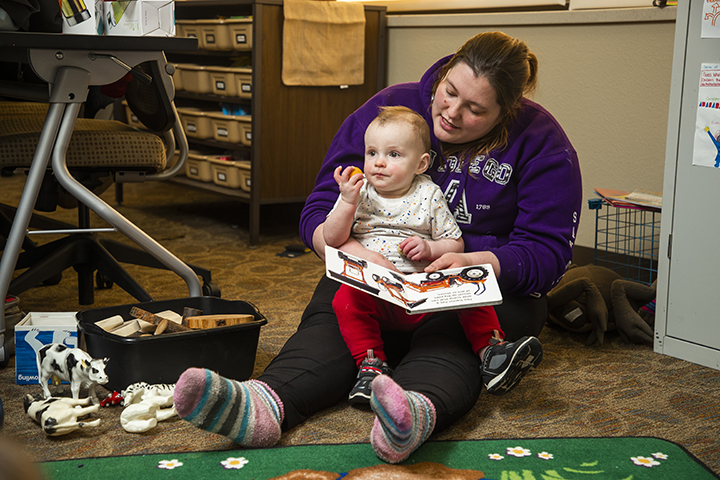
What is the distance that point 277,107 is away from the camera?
2658mm

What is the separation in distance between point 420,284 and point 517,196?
1.04 feet

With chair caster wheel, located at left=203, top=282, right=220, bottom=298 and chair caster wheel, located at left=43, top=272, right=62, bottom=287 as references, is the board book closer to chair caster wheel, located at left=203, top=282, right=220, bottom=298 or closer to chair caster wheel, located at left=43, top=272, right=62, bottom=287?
chair caster wheel, located at left=203, top=282, right=220, bottom=298

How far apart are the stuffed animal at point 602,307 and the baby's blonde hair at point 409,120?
0.65 m

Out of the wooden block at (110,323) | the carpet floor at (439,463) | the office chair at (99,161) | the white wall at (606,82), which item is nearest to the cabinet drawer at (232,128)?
the office chair at (99,161)

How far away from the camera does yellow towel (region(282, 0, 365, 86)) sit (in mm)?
2602

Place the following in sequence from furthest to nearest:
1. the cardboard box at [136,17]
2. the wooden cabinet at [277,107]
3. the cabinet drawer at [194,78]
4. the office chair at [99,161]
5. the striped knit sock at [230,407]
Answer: the cabinet drawer at [194,78] → the wooden cabinet at [277,107] → the office chair at [99,161] → the cardboard box at [136,17] → the striped knit sock at [230,407]

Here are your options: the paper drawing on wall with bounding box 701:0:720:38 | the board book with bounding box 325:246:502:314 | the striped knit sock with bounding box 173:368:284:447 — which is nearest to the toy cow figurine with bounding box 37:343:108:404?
the striped knit sock with bounding box 173:368:284:447

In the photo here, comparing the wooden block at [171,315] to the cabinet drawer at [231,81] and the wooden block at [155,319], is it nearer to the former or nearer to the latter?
the wooden block at [155,319]

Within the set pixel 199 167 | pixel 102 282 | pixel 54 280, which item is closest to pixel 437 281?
pixel 102 282

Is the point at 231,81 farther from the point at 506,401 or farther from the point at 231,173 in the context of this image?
the point at 506,401

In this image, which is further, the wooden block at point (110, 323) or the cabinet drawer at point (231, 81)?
the cabinet drawer at point (231, 81)

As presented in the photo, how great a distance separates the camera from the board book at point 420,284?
1145 millimetres

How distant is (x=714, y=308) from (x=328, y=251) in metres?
0.92

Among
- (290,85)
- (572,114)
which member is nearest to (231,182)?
(290,85)
